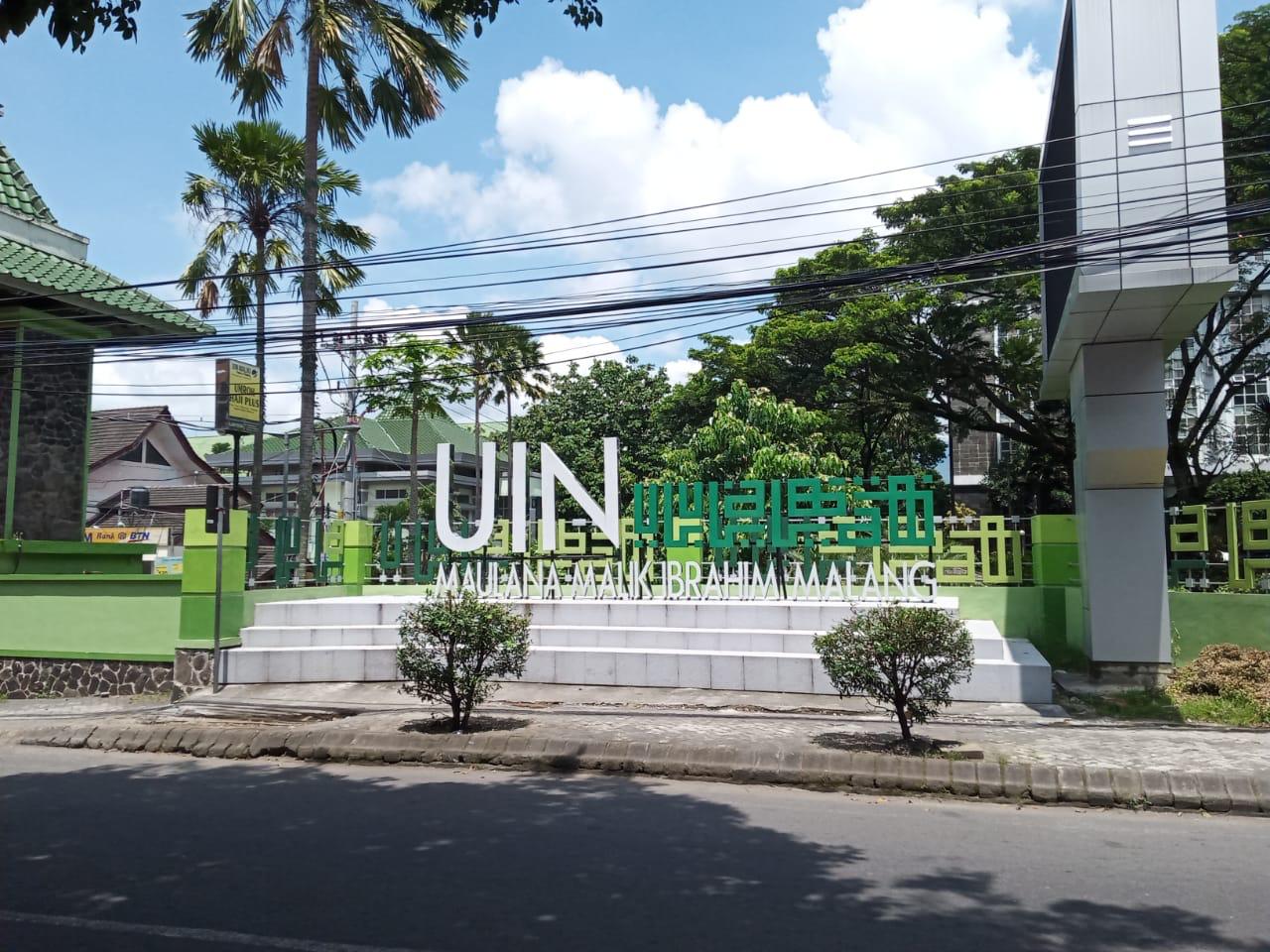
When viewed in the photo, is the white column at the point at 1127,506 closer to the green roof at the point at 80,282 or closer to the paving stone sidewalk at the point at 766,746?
the paving stone sidewalk at the point at 766,746

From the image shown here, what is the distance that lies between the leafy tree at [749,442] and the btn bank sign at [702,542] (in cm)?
600

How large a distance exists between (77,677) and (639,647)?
7.82 meters

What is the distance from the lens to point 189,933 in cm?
451

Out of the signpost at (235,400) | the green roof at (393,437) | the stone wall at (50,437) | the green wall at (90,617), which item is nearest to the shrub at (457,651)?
the green wall at (90,617)

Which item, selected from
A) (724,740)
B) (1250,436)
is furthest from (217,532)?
(1250,436)

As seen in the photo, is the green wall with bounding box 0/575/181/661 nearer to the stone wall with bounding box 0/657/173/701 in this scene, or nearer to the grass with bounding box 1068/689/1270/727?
the stone wall with bounding box 0/657/173/701

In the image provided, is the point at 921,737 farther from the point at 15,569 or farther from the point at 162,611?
the point at 15,569

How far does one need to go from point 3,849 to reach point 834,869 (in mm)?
4856

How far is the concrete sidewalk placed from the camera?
7.51m

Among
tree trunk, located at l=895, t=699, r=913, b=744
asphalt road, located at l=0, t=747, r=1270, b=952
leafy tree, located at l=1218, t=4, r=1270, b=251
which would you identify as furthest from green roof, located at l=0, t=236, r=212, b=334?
leafy tree, located at l=1218, t=4, r=1270, b=251

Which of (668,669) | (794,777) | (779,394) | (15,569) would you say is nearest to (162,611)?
A: (15,569)

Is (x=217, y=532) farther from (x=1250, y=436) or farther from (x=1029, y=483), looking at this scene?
(x=1250, y=436)

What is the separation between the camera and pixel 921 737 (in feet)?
29.7

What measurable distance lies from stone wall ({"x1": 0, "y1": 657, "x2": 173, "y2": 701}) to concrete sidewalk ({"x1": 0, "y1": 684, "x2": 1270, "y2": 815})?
712mm
